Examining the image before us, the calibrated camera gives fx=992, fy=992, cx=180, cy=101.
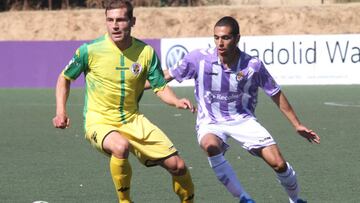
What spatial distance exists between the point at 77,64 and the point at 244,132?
156 centimetres

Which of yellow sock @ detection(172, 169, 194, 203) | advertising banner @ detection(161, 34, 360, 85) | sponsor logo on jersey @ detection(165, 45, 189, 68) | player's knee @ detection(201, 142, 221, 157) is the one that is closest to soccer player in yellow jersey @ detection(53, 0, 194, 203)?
yellow sock @ detection(172, 169, 194, 203)

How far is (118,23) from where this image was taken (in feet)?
25.2

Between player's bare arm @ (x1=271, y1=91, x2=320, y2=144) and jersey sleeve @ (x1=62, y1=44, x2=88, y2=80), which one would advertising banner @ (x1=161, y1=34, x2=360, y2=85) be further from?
jersey sleeve @ (x1=62, y1=44, x2=88, y2=80)

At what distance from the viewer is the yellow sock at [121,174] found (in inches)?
298

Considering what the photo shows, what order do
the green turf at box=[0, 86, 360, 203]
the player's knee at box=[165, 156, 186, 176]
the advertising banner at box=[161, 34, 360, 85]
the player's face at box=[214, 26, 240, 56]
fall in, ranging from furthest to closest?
the advertising banner at box=[161, 34, 360, 85] → the green turf at box=[0, 86, 360, 203] → the player's face at box=[214, 26, 240, 56] → the player's knee at box=[165, 156, 186, 176]

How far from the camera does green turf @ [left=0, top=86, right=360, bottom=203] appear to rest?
30.2ft

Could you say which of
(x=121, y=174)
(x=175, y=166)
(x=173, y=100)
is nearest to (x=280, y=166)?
(x=175, y=166)

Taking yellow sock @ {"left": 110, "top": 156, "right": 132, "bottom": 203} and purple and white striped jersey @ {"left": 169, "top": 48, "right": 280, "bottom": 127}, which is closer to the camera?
yellow sock @ {"left": 110, "top": 156, "right": 132, "bottom": 203}

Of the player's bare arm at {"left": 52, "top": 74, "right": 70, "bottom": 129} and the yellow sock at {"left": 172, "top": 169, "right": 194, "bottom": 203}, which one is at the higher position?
the player's bare arm at {"left": 52, "top": 74, "right": 70, "bottom": 129}

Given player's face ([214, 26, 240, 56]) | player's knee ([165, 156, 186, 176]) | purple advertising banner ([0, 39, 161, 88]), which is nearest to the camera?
player's knee ([165, 156, 186, 176])

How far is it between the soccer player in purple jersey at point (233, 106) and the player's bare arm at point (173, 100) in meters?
0.53

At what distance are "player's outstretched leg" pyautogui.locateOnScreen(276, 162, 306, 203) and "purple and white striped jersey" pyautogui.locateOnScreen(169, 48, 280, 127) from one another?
1.93 ft

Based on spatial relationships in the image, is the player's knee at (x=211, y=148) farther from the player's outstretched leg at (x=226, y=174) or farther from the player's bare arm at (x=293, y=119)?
the player's bare arm at (x=293, y=119)

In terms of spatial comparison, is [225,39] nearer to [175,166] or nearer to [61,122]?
[175,166]
